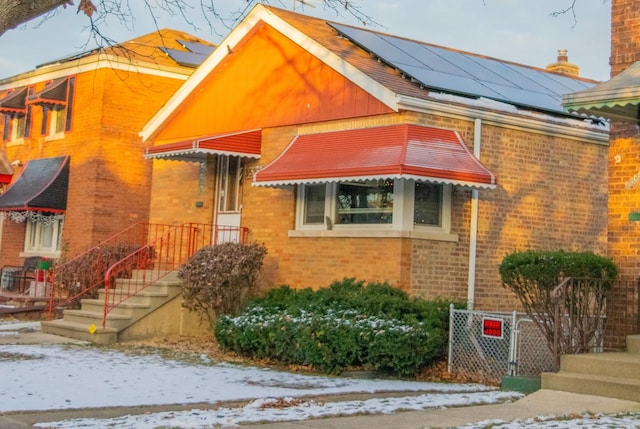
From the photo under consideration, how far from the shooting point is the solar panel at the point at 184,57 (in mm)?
24281

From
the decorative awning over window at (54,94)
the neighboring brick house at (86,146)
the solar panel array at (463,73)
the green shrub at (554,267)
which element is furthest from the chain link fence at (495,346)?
the decorative awning over window at (54,94)

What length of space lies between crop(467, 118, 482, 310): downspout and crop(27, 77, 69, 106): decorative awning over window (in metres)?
13.5

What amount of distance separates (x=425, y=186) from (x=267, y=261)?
11.3 feet

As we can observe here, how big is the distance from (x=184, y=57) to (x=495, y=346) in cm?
1516

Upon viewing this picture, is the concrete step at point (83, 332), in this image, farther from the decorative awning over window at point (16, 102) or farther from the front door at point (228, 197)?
the decorative awning over window at point (16, 102)

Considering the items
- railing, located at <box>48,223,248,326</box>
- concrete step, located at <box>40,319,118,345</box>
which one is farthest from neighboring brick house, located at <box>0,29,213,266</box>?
concrete step, located at <box>40,319,118,345</box>

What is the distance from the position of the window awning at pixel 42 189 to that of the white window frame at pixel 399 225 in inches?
413

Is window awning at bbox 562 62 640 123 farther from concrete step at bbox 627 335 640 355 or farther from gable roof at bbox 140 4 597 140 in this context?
gable roof at bbox 140 4 597 140

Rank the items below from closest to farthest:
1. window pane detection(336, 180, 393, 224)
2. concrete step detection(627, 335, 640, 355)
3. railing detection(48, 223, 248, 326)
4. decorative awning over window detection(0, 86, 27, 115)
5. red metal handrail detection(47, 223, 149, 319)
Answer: concrete step detection(627, 335, 640, 355) → window pane detection(336, 180, 393, 224) → railing detection(48, 223, 248, 326) → red metal handrail detection(47, 223, 149, 319) → decorative awning over window detection(0, 86, 27, 115)

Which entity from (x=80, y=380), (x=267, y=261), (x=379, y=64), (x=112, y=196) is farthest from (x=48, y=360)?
(x=112, y=196)

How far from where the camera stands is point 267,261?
1645 cm

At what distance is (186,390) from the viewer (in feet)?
34.5

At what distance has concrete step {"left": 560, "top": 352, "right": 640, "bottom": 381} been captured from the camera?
10.0 meters

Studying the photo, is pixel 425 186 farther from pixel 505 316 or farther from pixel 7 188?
pixel 7 188
